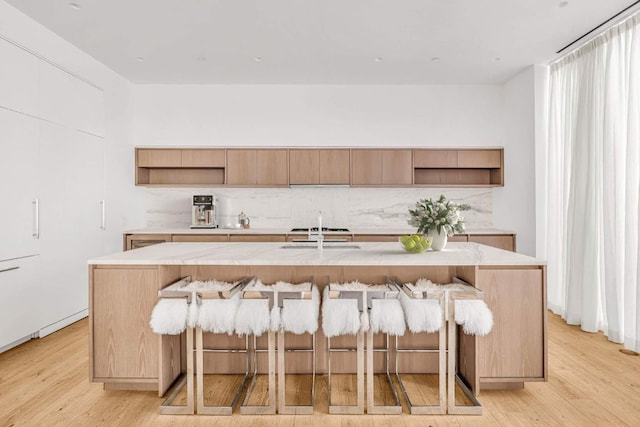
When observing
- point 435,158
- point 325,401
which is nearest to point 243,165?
point 435,158

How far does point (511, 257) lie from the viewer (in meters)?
2.55

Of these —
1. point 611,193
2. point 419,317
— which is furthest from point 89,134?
point 611,193

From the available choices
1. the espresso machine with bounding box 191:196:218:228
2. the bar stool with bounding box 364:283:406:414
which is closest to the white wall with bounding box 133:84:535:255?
the espresso machine with bounding box 191:196:218:228

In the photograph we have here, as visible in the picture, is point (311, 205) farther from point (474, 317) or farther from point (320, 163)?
point (474, 317)

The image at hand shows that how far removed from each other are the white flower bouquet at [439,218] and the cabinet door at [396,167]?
2.47 meters

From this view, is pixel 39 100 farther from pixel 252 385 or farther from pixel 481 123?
pixel 481 123

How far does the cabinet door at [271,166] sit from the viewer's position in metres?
5.24

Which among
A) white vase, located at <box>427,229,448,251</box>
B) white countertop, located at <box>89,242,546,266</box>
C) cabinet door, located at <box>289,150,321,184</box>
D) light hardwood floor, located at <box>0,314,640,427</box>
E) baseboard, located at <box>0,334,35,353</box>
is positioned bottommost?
light hardwood floor, located at <box>0,314,640,427</box>

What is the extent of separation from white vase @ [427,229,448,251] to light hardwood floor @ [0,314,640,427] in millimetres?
1005

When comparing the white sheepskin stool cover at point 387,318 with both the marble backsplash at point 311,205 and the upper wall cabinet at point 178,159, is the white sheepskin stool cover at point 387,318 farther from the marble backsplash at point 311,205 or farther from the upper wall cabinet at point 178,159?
the upper wall cabinet at point 178,159

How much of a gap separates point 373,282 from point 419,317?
0.55 metres

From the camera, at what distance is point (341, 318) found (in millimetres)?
2240

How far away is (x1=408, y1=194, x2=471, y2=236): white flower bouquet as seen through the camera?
8.95ft

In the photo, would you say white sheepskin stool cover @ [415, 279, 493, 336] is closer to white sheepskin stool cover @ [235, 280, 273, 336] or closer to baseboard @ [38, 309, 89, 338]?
white sheepskin stool cover @ [235, 280, 273, 336]
